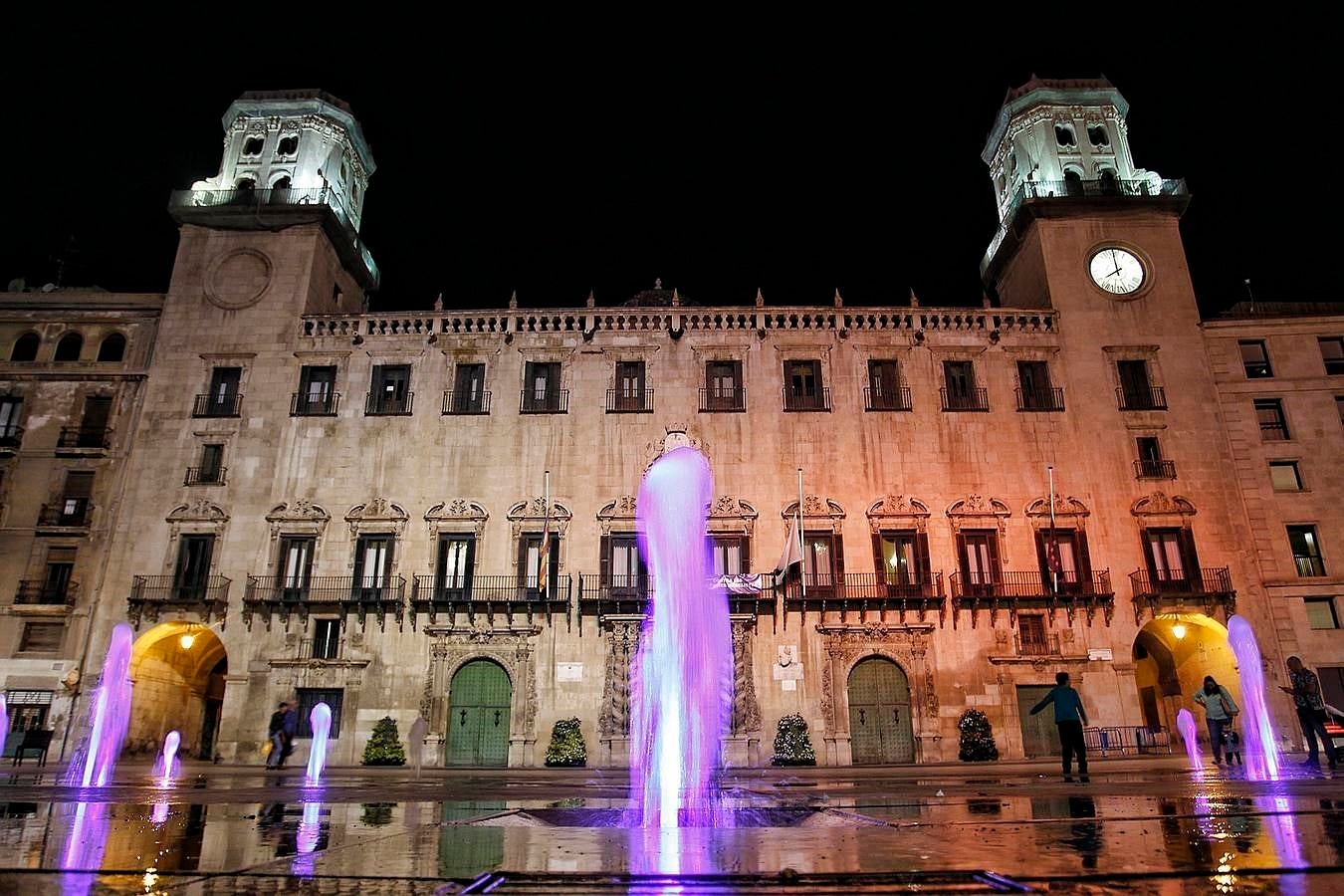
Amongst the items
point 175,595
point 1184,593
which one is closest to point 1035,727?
point 1184,593

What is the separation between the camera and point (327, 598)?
2853 cm

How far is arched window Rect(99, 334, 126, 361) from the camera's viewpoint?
3353cm

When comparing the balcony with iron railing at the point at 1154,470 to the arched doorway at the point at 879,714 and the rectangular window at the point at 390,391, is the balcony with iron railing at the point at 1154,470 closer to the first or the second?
the arched doorway at the point at 879,714

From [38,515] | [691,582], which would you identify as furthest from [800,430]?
[38,515]

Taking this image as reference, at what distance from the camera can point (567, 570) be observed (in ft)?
94.8

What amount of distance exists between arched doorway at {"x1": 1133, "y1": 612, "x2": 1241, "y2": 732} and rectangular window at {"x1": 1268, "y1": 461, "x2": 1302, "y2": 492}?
6.46m

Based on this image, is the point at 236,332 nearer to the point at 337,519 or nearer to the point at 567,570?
the point at 337,519

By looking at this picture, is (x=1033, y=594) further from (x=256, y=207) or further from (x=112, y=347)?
(x=112, y=347)

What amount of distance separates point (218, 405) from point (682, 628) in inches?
959

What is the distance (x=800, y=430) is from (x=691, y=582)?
13535 millimetres

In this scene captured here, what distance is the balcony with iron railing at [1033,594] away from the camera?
1102 inches

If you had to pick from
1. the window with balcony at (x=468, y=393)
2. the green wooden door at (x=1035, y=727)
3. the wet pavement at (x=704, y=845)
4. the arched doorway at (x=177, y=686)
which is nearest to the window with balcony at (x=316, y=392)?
the window with balcony at (x=468, y=393)

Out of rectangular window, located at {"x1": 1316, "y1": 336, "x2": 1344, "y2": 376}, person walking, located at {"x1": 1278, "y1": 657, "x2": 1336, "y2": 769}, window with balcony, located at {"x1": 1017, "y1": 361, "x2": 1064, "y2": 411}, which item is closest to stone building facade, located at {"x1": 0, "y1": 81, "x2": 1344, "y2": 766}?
window with balcony, located at {"x1": 1017, "y1": 361, "x2": 1064, "y2": 411}

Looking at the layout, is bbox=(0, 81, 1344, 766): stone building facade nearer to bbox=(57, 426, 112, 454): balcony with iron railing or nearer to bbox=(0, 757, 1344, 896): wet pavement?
bbox=(57, 426, 112, 454): balcony with iron railing
